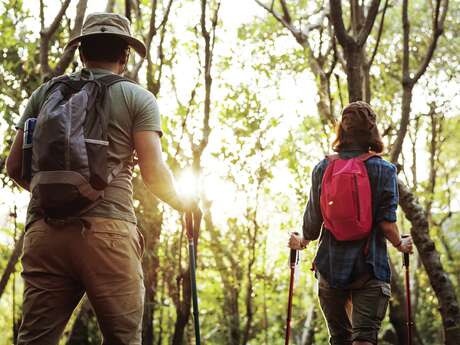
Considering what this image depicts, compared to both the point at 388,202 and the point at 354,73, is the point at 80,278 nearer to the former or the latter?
the point at 388,202

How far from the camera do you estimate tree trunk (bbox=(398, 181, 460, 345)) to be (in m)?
6.88

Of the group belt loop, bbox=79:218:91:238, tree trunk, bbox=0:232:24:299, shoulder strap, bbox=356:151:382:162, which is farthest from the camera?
tree trunk, bbox=0:232:24:299

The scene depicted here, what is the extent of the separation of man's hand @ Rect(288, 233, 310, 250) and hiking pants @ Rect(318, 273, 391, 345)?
1.41 ft

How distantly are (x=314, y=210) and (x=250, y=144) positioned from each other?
16.3 feet

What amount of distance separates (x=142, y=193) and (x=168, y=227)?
49.3 inches

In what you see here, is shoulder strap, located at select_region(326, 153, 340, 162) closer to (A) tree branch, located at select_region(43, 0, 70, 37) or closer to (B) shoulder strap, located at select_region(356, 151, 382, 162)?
(B) shoulder strap, located at select_region(356, 151, 382, 162)

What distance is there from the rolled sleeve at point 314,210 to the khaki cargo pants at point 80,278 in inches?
68.4

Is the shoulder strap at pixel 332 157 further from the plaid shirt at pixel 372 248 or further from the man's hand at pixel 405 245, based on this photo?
the man's hand at pixel 405 245

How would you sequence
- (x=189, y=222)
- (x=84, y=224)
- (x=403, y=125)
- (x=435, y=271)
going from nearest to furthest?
(x=84, y=224) < (x=189, y=222) < (x=435, y=271) < (x=403, y=125)

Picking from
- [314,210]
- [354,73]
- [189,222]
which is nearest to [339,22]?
[354,73]

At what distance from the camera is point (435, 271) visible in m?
7.08

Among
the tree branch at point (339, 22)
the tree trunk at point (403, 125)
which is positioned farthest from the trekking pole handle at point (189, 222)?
the tree trunk at point (403, 125)

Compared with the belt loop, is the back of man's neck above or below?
above

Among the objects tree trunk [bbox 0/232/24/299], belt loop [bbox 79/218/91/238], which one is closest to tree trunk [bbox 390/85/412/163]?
tree trunk [bbox 0/232/24/299]
